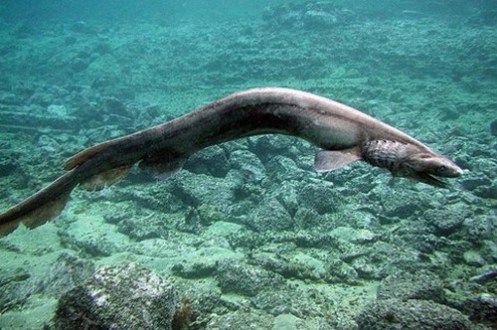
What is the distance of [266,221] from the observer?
9219 millimetres

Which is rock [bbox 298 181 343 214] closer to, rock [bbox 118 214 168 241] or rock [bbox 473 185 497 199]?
rock [bbox 118 214 168 241]

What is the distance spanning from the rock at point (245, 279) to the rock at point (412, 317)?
225 centimetres

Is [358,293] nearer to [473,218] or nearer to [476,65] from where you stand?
[473,218]

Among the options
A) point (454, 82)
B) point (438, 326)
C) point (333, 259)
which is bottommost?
point (454, 82)

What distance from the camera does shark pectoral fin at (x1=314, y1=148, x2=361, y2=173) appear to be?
214 centimetres

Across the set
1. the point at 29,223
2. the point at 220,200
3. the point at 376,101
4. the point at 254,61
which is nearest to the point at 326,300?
the point at 220,200

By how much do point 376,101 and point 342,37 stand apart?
1223 cm

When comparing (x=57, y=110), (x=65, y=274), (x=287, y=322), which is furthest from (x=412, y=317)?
(x=57, y=110)

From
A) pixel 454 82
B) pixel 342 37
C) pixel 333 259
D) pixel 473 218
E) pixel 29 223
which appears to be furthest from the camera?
pixel 342 37

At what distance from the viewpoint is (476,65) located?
23.6m

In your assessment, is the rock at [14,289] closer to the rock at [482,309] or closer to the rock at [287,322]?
the rock at [287,322]

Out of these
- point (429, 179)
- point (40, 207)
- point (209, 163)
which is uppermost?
point (429, 179)

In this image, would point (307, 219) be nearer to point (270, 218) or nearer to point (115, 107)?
point (270, 218)

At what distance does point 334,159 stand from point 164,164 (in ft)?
3.60
